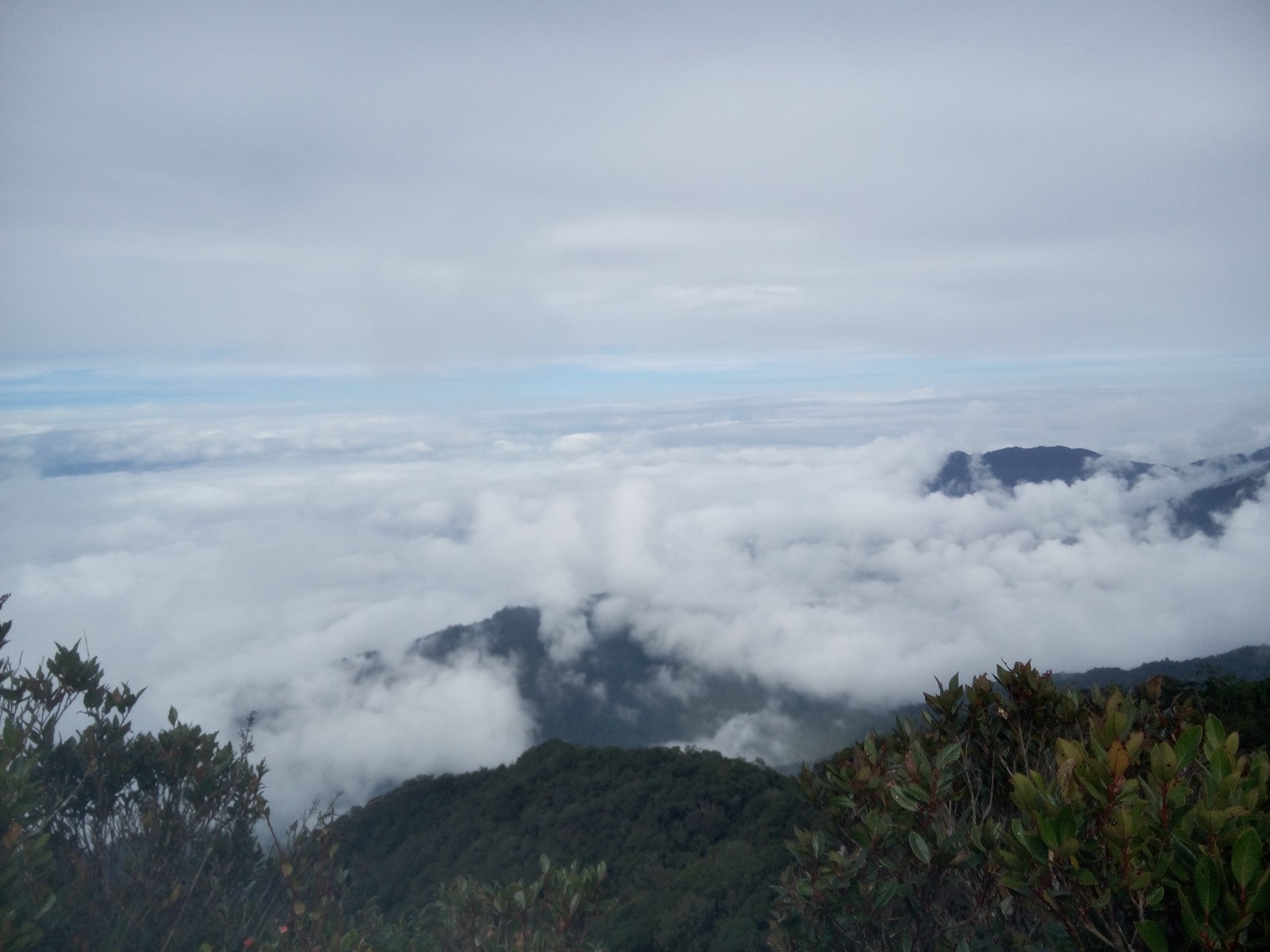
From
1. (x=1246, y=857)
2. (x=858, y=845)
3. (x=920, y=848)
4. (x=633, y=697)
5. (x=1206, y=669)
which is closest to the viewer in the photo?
(x=1246, y=857)

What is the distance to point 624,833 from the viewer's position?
17.3 m

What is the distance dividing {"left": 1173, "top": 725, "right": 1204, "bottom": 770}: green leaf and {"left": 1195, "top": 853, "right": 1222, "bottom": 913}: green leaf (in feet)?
1.18

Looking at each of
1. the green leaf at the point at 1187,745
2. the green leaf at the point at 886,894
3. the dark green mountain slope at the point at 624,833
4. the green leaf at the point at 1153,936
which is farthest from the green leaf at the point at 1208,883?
the dark green mountain slope at the point at 624,833

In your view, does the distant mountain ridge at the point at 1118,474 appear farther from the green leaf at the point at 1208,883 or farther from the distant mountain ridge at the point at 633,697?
the green leaf at the point at 1208,883

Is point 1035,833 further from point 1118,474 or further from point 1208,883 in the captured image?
point 1118,474

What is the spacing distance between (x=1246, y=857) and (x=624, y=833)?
16.5 metres

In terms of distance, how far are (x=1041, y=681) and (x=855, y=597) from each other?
203ft

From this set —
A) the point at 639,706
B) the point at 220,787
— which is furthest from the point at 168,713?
the point at 639,706

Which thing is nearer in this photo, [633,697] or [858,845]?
[858,845]

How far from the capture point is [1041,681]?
4.77 m

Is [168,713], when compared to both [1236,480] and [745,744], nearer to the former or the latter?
[745,744]

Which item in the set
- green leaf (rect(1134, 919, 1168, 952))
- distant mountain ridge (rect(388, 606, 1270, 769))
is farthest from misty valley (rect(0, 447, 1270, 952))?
distant mountain ridge (rect(388, 606, 1270, 769))

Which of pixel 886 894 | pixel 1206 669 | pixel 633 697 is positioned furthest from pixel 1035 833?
pixel 633 697

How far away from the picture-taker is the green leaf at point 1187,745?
2646mm
